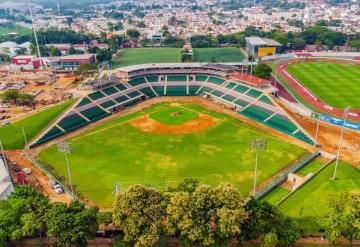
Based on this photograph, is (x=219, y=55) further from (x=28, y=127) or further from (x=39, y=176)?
(x=39, y=176)

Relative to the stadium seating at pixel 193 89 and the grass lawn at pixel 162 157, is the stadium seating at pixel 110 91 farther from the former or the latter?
the stadium seating at pixel 193 89

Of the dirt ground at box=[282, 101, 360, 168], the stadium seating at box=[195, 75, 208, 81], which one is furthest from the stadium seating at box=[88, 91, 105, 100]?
the dirt ground at box=[282, 101, 360, 168]

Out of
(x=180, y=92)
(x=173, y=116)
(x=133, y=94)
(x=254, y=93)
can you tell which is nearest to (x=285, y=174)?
(x=173, y=116)

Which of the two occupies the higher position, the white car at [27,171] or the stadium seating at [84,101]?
the stadium seating at [84,101]

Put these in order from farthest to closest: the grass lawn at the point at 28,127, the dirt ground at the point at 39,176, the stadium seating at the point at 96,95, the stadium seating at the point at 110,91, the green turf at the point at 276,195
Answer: the stadium seating at the point at 110,91 → the stadium seating at the point at 96,95 → the grass lawn at the point at 28,127 → the dirt ground at the point at 39,176 → the green turf at the point at 276,195

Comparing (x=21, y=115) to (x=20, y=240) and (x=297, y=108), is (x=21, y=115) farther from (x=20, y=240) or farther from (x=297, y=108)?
(x=297, y=108)

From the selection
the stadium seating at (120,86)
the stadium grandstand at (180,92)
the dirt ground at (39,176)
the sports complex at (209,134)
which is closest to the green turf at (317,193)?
the sports complex at (209,134)

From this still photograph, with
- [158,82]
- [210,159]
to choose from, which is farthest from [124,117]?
[210,159]
